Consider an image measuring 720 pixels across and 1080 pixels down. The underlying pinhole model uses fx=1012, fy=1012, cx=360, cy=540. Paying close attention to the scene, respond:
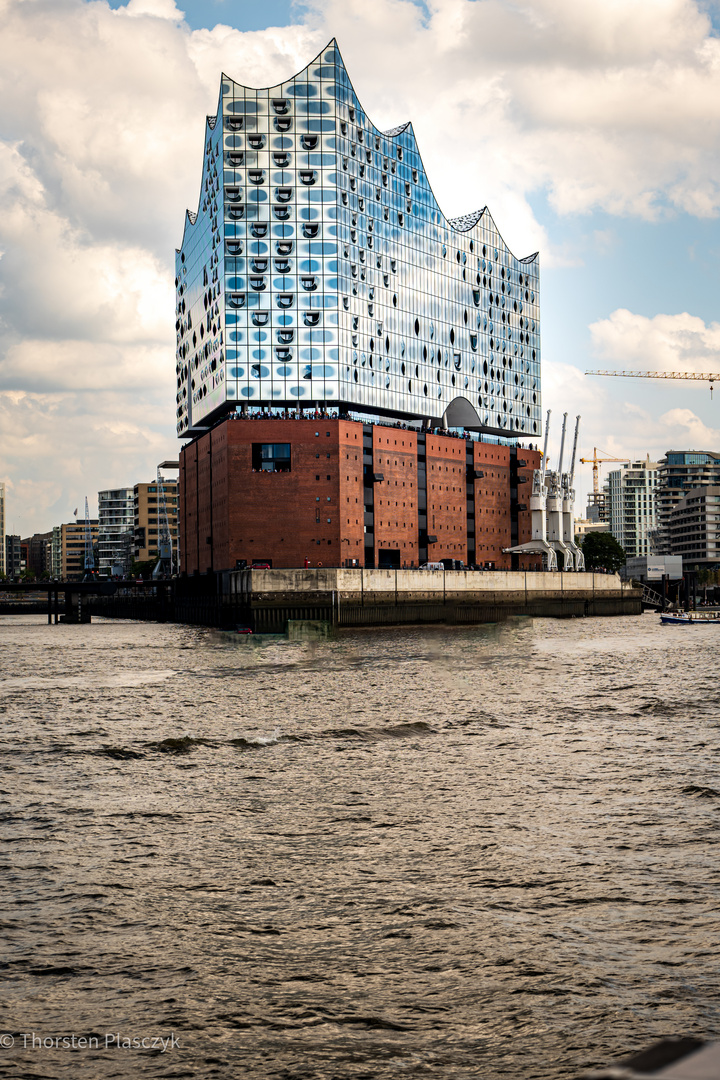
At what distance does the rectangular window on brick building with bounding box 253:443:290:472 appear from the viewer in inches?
4245

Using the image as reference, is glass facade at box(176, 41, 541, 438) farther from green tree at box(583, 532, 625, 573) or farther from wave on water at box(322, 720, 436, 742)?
wave on water at box(322, 720, 436, 742)

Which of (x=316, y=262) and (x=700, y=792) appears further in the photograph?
(x=316, y=262)

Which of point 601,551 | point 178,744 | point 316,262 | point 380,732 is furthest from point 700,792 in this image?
point 601,551

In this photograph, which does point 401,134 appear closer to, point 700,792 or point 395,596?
point 395,596

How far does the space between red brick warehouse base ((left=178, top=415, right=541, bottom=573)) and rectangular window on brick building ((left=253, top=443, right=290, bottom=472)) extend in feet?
0.35

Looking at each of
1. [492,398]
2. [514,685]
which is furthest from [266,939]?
[492,398]

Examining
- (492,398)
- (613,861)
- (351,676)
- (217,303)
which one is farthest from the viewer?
(492,398)

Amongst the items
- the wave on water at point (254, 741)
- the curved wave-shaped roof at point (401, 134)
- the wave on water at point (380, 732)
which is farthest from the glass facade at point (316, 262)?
the wave on water at point (254, 741)

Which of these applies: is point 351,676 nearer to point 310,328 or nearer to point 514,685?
point 514,685

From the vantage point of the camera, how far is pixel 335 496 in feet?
350

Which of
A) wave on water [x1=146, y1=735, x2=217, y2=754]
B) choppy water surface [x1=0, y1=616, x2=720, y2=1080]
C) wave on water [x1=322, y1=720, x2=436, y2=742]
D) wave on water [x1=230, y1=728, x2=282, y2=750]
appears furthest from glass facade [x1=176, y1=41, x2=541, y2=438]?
wave on water [x1=146, y1=735, x2=217, y2=754]

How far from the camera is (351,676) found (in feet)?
142

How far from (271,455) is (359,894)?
319 ft

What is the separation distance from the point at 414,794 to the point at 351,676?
2533cm
